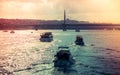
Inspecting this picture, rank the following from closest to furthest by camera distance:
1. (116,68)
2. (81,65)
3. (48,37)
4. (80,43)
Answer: (116,68), (81,65), (80,43), (48,37)

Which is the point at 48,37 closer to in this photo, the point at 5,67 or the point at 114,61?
the point at 114,61

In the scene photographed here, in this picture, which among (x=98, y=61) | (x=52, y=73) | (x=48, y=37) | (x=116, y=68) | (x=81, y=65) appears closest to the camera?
(x=52, y=73)

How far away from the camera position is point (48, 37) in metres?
134

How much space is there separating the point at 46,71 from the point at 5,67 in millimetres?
9200

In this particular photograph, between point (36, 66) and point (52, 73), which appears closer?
point (52, 73)

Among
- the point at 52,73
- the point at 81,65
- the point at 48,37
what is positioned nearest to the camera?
the point at 52,73

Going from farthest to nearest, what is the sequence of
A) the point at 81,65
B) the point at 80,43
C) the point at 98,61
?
the point at 80,43 → the point at 98,61 → the point at 81,65

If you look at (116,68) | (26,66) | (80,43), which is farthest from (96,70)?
(80,43)

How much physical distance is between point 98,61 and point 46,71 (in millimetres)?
18079

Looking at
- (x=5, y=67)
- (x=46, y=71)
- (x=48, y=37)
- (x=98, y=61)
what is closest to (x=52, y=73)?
(x=46, y=71)

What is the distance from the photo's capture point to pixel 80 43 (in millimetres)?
113312

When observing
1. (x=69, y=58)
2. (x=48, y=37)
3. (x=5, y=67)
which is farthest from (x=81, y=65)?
(x=48, y=37)

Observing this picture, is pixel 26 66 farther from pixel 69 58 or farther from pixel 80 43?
pixel 80 43

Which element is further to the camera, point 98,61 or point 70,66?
point 98,61
